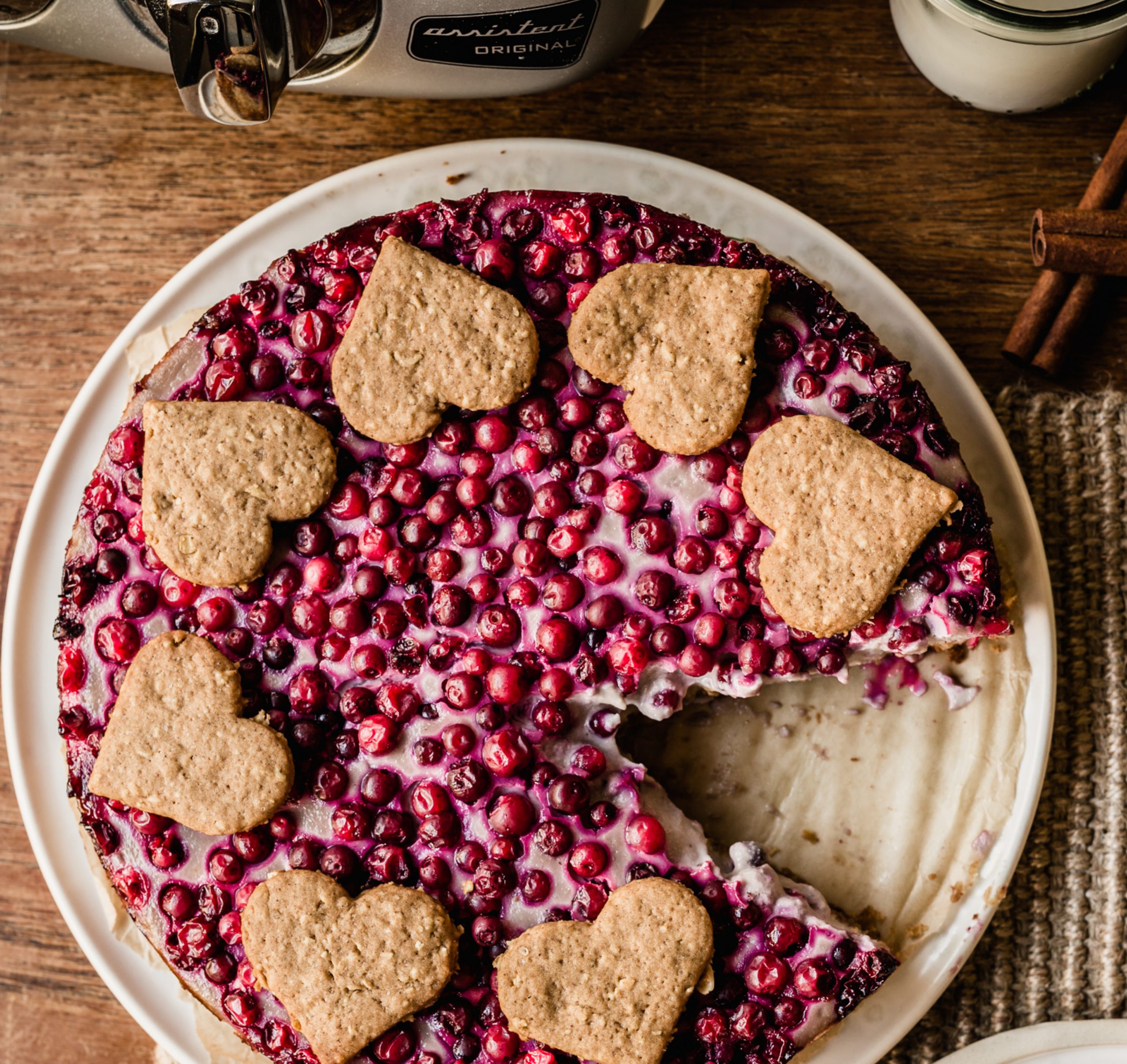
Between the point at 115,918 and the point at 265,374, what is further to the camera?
the point at 115,918

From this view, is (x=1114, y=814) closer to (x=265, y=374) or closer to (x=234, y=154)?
(x=265, y=374)

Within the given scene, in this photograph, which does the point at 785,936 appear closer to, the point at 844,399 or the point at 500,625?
the point at 500,625

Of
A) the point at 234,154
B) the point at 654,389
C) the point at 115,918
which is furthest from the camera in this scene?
the point at 234,154

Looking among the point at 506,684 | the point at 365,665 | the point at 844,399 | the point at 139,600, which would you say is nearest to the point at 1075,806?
the point at 844,399

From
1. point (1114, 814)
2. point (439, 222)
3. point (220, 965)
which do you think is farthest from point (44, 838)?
point (1114, 814)

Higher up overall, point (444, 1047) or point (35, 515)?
point (35, 515)

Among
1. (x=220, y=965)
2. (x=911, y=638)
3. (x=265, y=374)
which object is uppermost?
(x=265, y=374)

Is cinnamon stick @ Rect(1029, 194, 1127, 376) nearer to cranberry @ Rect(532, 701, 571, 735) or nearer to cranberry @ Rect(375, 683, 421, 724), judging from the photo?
cranberry @ Rect(532, 701, 571, 735)
